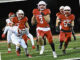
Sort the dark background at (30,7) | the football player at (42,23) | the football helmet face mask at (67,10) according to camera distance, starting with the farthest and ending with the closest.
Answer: the dark background at (30,7), the football helmet face mask at (67,10), the football player at (42,23)

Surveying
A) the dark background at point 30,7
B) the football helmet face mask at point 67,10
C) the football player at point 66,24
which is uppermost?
the football helmet face mask at point 67,10

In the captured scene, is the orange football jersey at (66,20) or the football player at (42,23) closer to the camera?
the football player at (42,23)

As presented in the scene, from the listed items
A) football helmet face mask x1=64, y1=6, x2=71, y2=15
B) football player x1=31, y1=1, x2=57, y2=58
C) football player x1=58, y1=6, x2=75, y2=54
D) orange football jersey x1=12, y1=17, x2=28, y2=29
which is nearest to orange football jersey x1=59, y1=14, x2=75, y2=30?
football player x1=58, y1=6, x2=75, y2=54

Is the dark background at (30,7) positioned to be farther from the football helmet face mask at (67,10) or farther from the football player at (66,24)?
the football helmet face mask at (67,10)

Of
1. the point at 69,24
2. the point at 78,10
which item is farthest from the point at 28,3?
the point at 69,24

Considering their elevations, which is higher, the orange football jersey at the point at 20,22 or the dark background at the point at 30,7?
the orange football jersey at the point at 20,22

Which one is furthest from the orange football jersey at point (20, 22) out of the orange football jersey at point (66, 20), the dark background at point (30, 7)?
the dark background at point (30, 7)

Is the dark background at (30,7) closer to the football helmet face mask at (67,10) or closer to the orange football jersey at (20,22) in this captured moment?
the orange football jersey at (20,22)

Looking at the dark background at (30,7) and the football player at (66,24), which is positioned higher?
the football player at (66,24)

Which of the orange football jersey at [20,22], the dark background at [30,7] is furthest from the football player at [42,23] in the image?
the dark background at [30,7]

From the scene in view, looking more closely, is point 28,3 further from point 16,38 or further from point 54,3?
point 16,38

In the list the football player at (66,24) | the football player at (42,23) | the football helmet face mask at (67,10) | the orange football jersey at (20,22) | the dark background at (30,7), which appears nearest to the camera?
the football player at (42,23)

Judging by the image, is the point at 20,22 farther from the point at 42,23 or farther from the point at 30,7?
the point at 30,7

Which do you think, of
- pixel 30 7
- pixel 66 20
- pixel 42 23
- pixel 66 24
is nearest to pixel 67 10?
pixel 66 20
